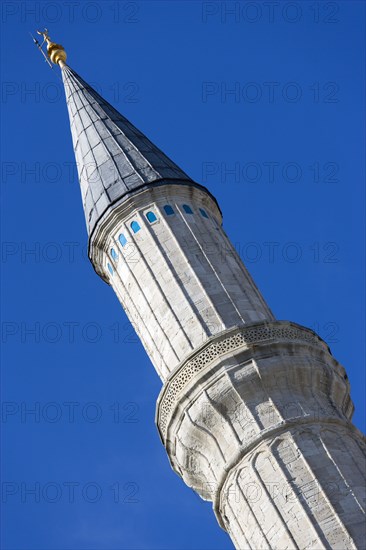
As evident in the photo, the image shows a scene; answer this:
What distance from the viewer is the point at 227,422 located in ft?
62.4

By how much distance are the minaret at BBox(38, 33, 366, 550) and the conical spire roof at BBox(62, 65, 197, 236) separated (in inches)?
2.1

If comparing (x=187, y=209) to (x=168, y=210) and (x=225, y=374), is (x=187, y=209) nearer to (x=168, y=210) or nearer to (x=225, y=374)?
(x=168, y=210)

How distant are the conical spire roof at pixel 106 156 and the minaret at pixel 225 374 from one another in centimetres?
5

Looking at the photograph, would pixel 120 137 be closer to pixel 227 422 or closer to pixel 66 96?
pixel 66 96

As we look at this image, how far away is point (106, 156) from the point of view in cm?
2430

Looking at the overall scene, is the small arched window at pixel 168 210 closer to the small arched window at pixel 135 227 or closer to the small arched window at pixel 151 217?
the small arched window at pixel 151 217

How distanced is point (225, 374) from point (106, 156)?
22.1 feet

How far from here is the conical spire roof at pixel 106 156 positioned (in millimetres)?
23266

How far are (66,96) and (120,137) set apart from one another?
2.81m

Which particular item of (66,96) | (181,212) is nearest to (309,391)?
(181,212)

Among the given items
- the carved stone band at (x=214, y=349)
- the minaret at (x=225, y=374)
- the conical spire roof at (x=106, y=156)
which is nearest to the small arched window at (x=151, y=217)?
the minaret at (x=225, y=374)

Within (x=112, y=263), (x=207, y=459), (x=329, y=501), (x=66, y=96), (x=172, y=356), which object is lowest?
(x=329, y=501)

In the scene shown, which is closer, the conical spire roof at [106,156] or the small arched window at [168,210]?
the small arched window at [168,210]

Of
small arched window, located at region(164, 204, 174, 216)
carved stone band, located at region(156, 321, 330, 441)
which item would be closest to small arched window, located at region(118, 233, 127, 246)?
small arched window, located at region(164, 204, 174, 216)
